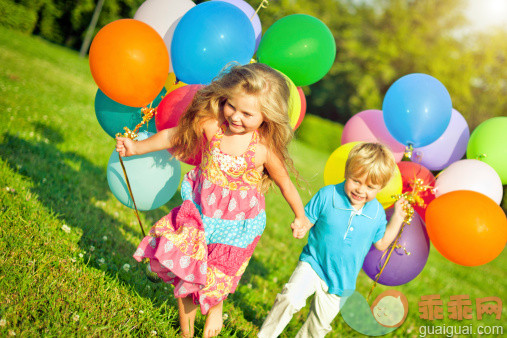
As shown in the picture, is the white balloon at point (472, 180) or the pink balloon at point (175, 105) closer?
the pink balloon at point (175, 105)

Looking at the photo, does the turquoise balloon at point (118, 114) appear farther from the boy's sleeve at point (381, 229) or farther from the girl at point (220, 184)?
the boy's sleeve at point (381, 229)

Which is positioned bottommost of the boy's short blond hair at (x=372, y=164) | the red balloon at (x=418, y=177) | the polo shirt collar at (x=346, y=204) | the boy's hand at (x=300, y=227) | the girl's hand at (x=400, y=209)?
the boy's hand at (x=300, y=227)

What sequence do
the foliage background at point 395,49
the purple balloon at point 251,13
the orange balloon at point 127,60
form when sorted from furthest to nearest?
the foliage background at point 395,49 → the purple balloon at point 251,13 → the orange balloon at point 127,60

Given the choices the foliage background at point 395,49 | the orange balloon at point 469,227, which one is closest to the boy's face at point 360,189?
the orange balloon at point 469,227

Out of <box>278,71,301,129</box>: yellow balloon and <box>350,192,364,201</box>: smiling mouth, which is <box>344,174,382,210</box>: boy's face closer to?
<box>350,192,364,201</box>: smiling mouth

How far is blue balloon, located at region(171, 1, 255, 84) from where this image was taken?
2750 millimetres

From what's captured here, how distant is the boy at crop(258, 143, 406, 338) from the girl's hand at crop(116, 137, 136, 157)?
4.27 ft

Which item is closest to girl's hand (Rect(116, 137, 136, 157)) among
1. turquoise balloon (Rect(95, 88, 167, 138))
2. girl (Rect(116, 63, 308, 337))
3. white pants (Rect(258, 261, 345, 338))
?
girl (Rect(116, 63, 308, 337))

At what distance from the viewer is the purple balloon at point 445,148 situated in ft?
11.2

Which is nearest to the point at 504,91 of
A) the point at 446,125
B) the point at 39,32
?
the point at 446,125

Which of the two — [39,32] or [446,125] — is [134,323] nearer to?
[446,125]

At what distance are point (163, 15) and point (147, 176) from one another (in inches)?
51.2

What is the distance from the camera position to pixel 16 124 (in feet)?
17.3

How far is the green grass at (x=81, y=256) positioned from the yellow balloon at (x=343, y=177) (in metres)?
0.24
